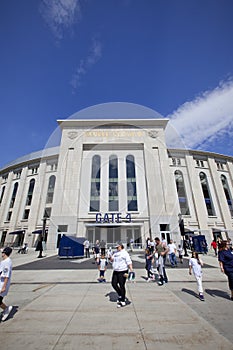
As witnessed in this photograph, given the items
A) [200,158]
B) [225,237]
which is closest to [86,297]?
[225,237]

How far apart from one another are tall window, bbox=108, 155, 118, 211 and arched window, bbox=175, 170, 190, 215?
12385 millimetres

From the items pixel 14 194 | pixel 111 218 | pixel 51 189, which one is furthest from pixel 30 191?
pixel 111 218

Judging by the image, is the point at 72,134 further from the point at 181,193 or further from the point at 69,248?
the point at 181,193

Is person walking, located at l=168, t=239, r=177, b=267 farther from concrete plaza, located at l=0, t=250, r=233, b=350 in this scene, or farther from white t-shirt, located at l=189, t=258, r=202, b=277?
white t-shirt, located at l=189, t=258, r=202, b=277

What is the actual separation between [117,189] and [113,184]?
3.80 feet

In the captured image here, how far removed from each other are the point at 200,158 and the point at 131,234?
903 inches

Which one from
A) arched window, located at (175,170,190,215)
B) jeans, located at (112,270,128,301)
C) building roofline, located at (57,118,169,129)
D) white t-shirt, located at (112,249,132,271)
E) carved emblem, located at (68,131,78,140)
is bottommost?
jeans, located at (112,270,128,301)

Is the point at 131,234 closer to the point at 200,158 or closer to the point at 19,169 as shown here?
the point at 200,158

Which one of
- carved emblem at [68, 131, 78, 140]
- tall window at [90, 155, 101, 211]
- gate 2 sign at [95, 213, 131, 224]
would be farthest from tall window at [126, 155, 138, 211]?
carved emblem at [68, 131, 78, 140]

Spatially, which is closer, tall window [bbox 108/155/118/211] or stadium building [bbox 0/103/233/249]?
stadium building [bbox 0/103/233/249]

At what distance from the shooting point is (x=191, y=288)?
19.7 ft

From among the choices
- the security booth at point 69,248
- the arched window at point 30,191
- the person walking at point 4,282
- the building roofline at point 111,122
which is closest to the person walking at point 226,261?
the person walking at point 4,282

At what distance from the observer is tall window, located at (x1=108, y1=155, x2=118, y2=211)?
2769 cm

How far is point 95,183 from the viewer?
2906 centimetres
